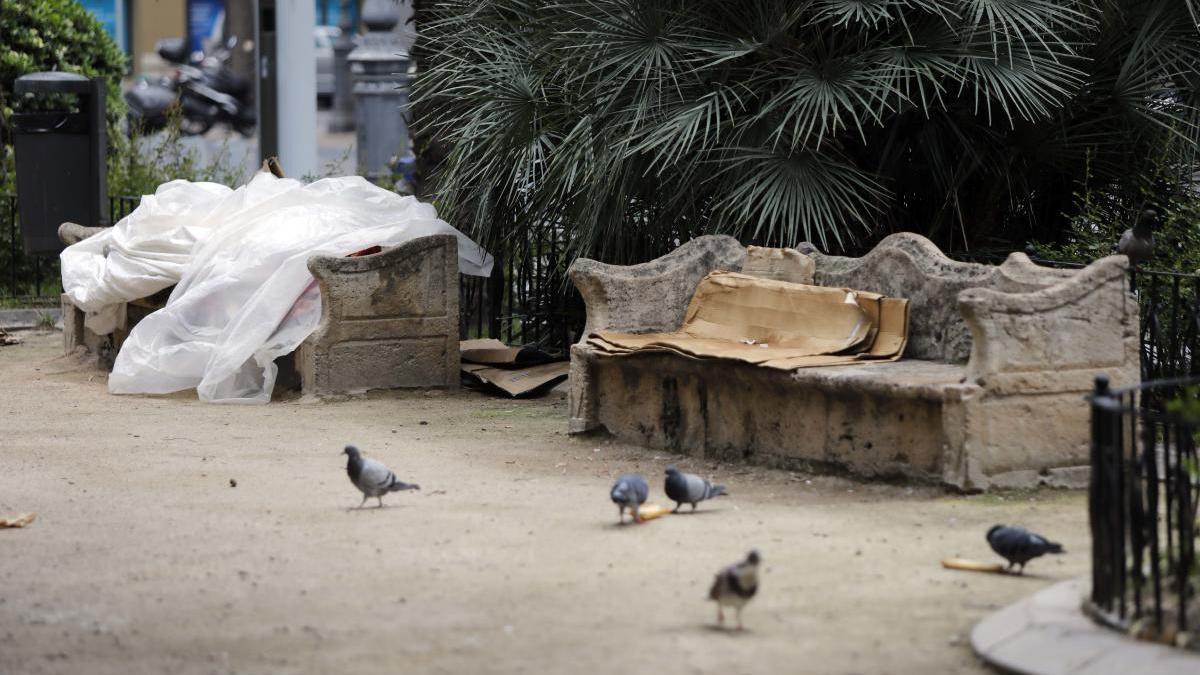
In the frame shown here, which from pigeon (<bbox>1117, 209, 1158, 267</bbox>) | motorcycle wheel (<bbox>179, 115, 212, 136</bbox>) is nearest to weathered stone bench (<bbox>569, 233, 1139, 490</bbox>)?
pigeon (<bbox>1117, 209, 1158, 267</bbox>)

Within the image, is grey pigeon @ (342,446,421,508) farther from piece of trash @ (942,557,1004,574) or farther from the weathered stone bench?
piece of trash @ (942,557,1004,574)

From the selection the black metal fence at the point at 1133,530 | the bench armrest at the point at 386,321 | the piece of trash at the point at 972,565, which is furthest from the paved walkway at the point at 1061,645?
the bench armrest at the point at 386,321

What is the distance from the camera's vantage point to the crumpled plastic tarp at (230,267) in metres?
10.3

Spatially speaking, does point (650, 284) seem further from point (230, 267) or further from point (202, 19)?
point (202, 19)

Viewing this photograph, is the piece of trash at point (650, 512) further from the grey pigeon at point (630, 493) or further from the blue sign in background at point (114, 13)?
the blue sign in background at point (114, 13)

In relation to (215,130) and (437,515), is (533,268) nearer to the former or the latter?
(437,515)

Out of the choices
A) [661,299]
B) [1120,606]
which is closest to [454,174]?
[661,299]

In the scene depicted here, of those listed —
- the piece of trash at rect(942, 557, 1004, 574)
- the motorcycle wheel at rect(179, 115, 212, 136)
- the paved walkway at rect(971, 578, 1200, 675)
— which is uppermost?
the motorcycle wheel at rect(179, 115, 212, 136)

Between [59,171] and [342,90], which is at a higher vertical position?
[342,90]

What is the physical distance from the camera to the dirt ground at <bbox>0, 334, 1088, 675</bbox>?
16.1 ft

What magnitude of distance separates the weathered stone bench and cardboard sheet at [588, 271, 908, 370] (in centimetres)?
10

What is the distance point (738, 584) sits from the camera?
4891 mm

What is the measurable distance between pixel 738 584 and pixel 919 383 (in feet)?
8.15

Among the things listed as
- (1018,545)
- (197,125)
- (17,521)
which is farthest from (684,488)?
(197,125)
